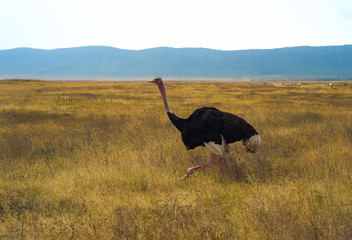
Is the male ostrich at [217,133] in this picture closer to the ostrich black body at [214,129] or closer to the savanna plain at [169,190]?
the ostrich black body at [214,129]

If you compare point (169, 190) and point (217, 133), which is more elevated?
point (217, 133)

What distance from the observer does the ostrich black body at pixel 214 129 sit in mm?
5203

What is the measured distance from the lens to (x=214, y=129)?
17.2 feet

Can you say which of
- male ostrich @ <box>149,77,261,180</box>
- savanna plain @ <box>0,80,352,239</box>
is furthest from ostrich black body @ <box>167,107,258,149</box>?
savanna plain @ <box>0,80,352,239</box>

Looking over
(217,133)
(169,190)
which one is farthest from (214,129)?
(169,190)

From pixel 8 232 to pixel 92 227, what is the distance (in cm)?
96

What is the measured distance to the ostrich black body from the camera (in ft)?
17.1

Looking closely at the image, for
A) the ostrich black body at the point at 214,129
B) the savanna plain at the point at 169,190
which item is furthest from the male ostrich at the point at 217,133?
the savanna plain at the point at 169,190

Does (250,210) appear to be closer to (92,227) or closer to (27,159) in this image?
(92,227)

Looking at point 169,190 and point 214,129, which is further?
point 214,129

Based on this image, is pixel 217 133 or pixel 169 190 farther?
pixel 217 133

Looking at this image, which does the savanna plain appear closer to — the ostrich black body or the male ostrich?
the male ostrich

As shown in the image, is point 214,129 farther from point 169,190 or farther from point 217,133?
point 169,190

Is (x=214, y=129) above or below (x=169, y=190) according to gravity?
above
